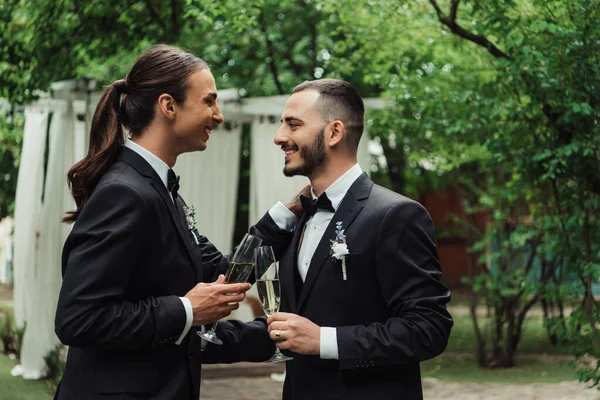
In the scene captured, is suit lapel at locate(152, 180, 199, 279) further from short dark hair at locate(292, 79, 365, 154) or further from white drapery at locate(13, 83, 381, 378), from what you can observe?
white drapery at locate(13, 83, 381, 378)

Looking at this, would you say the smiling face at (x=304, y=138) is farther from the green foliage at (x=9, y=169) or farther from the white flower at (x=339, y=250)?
the green foliage at (x=9, y=169)

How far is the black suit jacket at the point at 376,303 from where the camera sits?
8.04 ft

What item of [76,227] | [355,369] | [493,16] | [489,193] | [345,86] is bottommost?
[489,193]

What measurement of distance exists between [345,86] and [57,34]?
19.2 ft

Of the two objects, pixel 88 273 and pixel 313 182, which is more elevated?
pixel 313 182

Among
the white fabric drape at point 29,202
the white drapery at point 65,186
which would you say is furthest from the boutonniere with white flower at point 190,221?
the white fabric drape at point 29,202

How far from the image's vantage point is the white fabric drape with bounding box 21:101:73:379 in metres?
7.89

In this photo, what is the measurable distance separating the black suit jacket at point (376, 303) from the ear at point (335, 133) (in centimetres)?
22

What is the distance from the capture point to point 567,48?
486 centimetres

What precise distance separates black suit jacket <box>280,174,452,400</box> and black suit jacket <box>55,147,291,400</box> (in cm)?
40

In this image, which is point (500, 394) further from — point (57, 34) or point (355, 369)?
point (355, 369)

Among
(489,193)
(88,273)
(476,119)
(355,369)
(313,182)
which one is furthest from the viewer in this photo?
(489,193)

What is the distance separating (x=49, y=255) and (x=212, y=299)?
600cm

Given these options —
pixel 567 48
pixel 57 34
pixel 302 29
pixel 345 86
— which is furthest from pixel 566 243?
pixel 302 29
